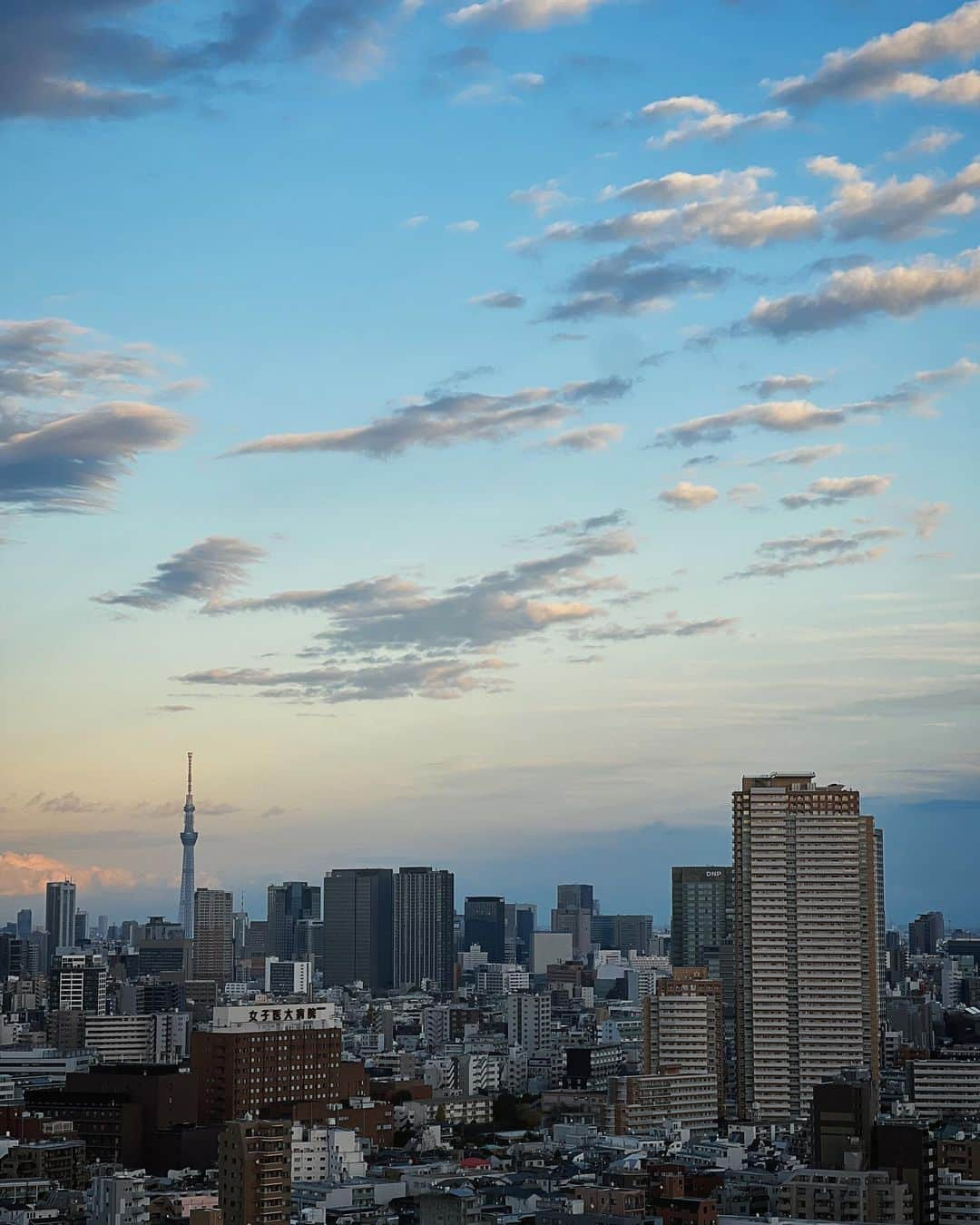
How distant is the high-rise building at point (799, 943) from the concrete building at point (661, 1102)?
87 cm

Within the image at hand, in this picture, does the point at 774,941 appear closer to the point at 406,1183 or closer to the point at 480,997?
the point at 406,1183

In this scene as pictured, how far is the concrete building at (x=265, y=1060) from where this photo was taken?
39.1m

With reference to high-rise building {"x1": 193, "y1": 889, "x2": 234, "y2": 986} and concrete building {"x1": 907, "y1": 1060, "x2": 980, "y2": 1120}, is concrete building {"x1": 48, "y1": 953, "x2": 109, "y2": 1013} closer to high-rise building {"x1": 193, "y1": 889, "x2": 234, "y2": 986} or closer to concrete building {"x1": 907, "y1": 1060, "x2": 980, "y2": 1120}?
high-rise building {"x1": 193, "y1": 889, "x2": 234, "y2": 986}

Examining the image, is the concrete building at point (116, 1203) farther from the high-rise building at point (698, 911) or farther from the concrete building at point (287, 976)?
the concrete building at point (287, 976)

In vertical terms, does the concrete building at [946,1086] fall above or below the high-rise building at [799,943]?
below

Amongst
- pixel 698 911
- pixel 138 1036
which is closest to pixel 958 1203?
pixel 138 1036

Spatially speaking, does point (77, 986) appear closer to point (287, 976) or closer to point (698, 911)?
point (287, 976)

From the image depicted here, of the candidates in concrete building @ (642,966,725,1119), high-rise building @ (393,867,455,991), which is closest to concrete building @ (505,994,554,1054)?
concrete building @ (642,966,725,1119)

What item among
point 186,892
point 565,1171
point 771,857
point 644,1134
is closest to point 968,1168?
point 565,1171

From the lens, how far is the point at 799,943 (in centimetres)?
4338

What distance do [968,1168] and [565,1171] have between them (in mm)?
6028

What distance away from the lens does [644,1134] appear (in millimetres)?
37812

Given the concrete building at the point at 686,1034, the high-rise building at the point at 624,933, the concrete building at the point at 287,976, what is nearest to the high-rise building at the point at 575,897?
the high-rise building at the point at 624,933

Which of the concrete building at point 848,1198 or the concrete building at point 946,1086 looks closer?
the concrete building at point 848,1198
